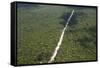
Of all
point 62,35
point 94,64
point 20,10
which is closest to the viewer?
point 20,10

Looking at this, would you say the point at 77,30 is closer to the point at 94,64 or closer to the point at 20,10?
the point at 94,64

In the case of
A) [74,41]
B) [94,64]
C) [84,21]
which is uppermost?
[84,21]

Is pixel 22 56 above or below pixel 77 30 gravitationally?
below

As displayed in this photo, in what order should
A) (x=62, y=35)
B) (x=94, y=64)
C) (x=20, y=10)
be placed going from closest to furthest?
(x=20, y=10)
(x=62, y=35)
(x=94, y=64)

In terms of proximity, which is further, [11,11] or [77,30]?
[77,30]
